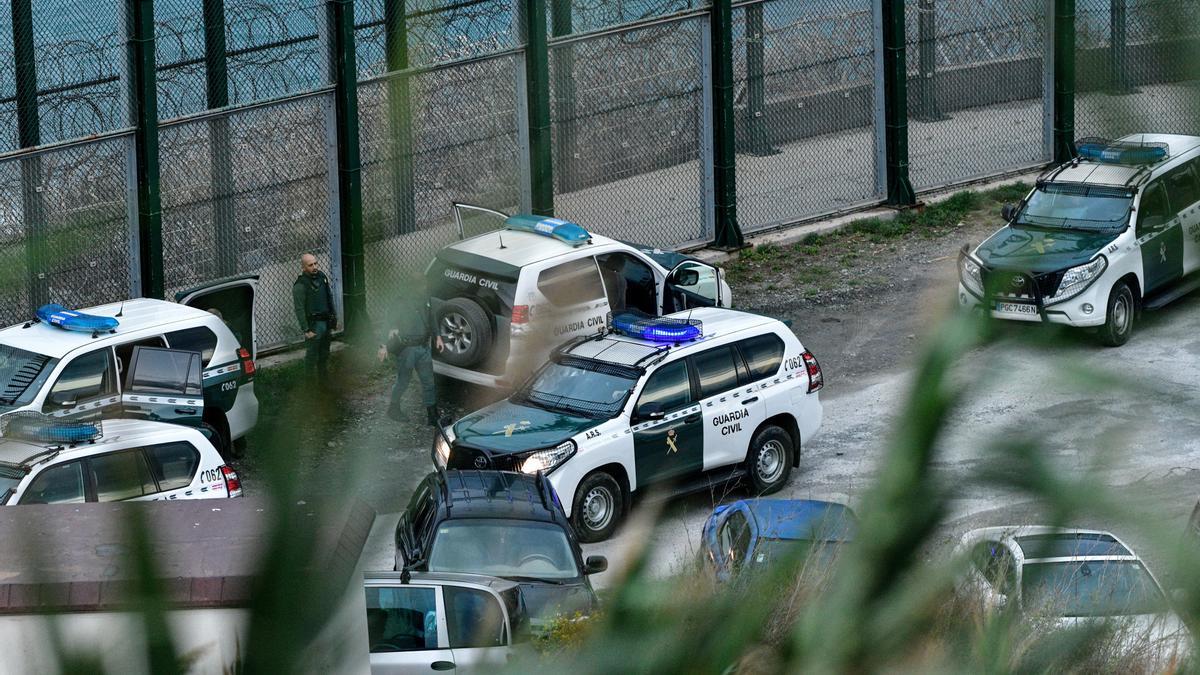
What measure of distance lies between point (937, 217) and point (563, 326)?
16864 mm

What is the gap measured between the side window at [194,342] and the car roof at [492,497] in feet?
7.71

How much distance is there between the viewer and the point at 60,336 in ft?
38.1

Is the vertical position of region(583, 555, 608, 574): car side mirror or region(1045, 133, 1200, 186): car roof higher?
region(1045, 133, 1200, 186): car roof

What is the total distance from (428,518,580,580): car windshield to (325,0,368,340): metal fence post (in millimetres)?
7409

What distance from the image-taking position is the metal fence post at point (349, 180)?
41.7 inches

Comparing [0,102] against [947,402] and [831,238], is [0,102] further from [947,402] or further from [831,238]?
[947,402]

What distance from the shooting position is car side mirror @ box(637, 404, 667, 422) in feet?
38.1

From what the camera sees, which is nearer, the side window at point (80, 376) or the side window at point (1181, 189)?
the side window at point (1181, 189)

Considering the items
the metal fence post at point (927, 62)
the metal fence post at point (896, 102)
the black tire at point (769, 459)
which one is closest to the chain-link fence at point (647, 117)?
the metal fence post at point (896, 102)

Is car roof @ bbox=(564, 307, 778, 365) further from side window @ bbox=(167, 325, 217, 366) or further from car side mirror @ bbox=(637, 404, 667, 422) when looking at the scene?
side window @ bbox=(167, 325, 217, 366)

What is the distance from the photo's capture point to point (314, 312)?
4.51 ft

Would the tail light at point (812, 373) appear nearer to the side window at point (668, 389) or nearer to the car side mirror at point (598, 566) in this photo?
the side window at point (668, 389)

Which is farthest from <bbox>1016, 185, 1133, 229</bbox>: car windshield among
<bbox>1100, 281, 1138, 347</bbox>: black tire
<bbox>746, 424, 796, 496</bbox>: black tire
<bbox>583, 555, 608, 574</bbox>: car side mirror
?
<bbox>746, 424, 796, 496</bbox>: black tire

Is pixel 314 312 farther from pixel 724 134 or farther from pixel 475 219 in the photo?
pixel 724 134
